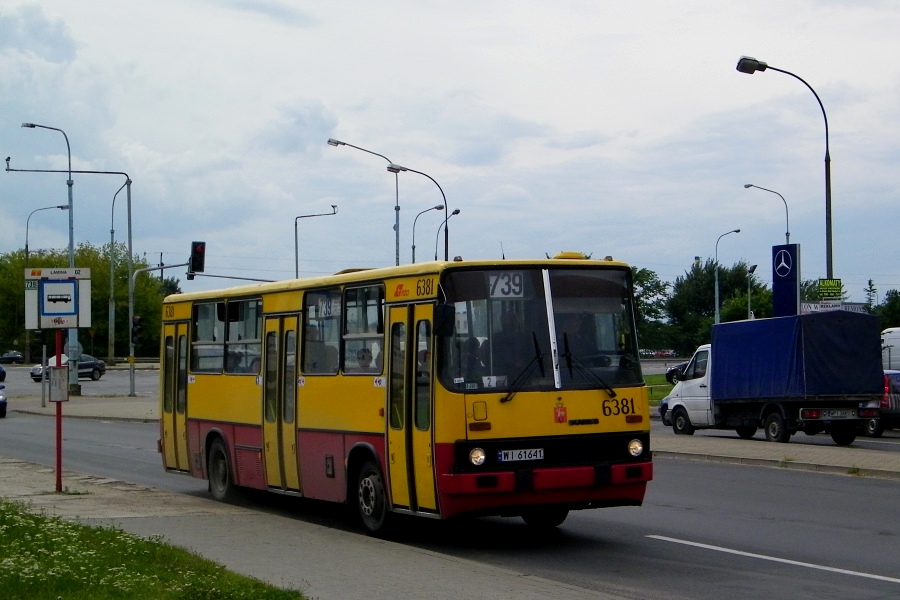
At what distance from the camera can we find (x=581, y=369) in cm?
1186

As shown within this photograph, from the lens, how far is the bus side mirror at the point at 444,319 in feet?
37.4

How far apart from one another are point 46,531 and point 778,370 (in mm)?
18814

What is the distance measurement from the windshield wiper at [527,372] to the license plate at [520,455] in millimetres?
476

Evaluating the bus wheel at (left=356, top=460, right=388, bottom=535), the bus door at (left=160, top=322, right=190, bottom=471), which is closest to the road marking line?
the bus wheel at (left=356, top=460, right=388, bottom=535)

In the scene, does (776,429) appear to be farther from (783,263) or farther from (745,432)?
(783,263)

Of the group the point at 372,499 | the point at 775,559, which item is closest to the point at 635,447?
the point at 775,559

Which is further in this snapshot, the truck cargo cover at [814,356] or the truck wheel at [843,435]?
the truck wheel at [843,435]

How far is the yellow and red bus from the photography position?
11.5 metres

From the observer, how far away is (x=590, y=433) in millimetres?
11805

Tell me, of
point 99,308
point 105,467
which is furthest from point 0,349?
point 105,467

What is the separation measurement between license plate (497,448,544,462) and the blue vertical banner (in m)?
19.7

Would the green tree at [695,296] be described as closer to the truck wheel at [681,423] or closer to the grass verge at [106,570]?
the truck wheel at [681,423]

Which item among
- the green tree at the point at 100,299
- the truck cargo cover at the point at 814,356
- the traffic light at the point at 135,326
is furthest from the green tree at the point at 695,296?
the truck cargo cover at the point at 814,356

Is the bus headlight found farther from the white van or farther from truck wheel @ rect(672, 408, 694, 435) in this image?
the white van
